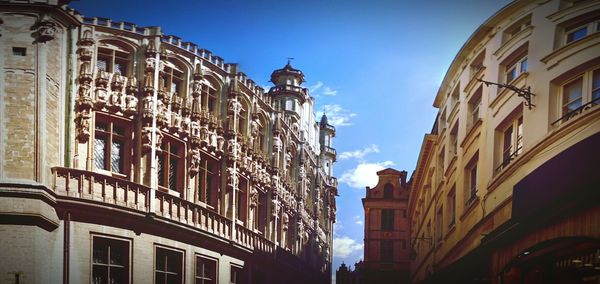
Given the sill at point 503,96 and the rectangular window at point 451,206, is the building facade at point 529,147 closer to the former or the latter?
the sill at point 503,96

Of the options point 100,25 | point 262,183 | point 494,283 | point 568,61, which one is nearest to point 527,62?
point 568,61

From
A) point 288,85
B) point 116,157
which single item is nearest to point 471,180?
point 116,157

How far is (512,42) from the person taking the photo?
10992 mm

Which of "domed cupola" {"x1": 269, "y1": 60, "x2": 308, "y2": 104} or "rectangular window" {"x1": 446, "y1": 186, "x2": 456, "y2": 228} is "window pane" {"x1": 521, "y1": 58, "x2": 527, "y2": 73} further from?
"domed cupola" {"x1": 269, "y1": 60, "x2": 308, "y2": 104}

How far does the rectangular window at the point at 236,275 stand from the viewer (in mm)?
16688

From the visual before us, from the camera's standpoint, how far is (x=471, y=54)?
13.1 meters

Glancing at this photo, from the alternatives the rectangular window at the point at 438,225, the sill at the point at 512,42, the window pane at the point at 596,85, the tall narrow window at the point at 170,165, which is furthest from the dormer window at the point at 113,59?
the window pane at the point at 596,85

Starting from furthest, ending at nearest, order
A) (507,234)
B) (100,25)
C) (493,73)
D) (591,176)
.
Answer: (100,25), (493,73), (507,234), (591,176)

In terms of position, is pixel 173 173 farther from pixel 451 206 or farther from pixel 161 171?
pixel 451 206

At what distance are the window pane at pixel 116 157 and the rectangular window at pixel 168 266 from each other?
165 centimetres

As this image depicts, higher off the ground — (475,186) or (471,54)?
(471,54)

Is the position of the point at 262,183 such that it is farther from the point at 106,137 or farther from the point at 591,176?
the point at 591,176

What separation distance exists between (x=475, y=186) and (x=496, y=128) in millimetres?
1846

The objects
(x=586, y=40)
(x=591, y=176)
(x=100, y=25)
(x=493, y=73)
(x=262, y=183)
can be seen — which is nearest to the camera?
(x=591, y=176)
